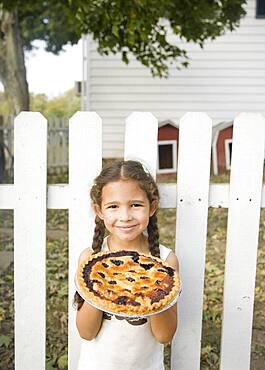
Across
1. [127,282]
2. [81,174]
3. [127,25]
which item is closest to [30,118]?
[81,174]

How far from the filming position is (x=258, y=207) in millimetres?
1789

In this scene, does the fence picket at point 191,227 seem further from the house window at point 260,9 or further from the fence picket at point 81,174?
the house window at point 260,9

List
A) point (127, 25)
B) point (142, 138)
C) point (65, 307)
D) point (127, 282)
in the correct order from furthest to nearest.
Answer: point (127, 25) < point (65, 307) < point (142, 138) < point (127, 282)

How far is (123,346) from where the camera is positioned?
1486 mm

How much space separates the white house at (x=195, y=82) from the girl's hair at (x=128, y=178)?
8.48 m

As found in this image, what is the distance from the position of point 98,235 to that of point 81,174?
254 mm

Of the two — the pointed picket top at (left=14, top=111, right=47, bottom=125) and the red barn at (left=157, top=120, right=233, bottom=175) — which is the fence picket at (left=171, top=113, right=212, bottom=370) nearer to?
the pointed picket top at (left=14, top=111, right=47, bottom=125)

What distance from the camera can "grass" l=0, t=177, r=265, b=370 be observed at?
229 centimetres

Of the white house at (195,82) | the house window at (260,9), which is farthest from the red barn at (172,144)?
the house window at (260,9)

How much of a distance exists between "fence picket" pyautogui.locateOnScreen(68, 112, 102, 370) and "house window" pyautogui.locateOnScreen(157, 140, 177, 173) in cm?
602

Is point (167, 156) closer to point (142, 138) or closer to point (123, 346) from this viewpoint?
point (142, 138)

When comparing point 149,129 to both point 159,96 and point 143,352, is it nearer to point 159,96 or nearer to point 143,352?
point 143,352

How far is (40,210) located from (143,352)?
2.20ft

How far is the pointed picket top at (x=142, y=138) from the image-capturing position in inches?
65.9
